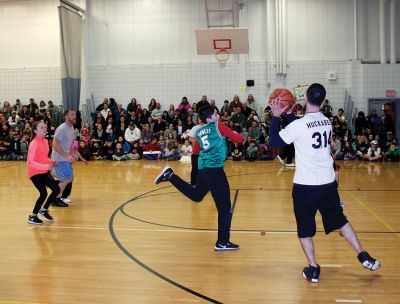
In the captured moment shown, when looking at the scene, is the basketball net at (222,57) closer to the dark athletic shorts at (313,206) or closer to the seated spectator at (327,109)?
the seated spectator at (327,109)

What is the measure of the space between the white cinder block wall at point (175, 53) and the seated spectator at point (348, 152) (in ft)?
11.0

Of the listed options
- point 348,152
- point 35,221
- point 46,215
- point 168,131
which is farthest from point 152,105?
point 35,221

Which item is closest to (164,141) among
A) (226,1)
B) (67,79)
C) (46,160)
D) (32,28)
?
(67,79)

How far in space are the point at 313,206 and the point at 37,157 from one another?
431 centimetres

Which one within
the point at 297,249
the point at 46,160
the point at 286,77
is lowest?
the point at 297,249

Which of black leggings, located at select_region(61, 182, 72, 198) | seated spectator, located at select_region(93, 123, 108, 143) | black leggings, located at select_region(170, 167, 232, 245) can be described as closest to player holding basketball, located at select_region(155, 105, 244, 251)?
black leggings, located at select_region(170, 167, 232, 245)

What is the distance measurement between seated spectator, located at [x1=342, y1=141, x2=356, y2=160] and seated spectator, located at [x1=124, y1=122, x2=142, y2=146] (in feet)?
24.6

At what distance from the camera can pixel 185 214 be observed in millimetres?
7973

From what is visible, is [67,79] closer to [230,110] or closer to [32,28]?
[32,28]

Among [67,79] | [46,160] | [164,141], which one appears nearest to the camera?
[46,160]

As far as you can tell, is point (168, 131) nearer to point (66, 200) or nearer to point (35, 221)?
point (66, 200)

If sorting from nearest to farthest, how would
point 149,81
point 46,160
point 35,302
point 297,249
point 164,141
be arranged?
→ point 35,302 < point 297,249 < point 46,160 < point 164,141 < point 149,81

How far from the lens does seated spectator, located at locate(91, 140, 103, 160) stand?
17.7 metres

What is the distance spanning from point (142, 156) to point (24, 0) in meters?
9.29
